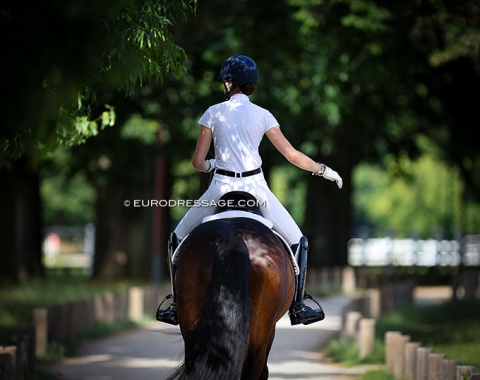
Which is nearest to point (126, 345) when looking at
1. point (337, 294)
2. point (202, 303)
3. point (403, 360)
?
point (403, 360)

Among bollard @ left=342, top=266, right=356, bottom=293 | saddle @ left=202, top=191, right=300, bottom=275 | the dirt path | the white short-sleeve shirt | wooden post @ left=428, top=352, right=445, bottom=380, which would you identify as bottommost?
the dirt path

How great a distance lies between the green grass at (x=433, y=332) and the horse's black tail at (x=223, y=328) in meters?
5.76

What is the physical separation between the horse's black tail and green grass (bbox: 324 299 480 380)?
5.76 meters

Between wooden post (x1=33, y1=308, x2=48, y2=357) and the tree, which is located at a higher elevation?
the tree

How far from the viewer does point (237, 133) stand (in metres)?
9.82

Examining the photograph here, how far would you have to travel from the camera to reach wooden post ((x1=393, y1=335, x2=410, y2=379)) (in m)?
14.3

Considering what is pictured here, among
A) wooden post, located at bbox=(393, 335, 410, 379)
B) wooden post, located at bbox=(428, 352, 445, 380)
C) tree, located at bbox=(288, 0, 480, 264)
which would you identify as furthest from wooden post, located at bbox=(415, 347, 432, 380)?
tree, located at bbox=(288, 0, 480, 264)

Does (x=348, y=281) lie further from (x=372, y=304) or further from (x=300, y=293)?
(x=300, y=293)

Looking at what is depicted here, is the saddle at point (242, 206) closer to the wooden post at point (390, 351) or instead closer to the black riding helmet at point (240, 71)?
the black riding helmet at point (240, 71)

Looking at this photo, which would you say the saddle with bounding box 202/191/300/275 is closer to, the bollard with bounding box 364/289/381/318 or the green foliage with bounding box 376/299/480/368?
the green foliage with bounding box 376/299/480/368

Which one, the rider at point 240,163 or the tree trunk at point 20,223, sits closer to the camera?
the rider at point 240,163

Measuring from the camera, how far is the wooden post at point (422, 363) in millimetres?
12961

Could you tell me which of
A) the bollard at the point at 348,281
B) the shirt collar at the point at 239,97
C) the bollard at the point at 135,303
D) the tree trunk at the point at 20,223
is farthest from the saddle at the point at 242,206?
the bollard at the point at 348,281

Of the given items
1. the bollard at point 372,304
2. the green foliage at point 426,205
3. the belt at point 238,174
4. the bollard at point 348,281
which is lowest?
the bollard at point 372,304
